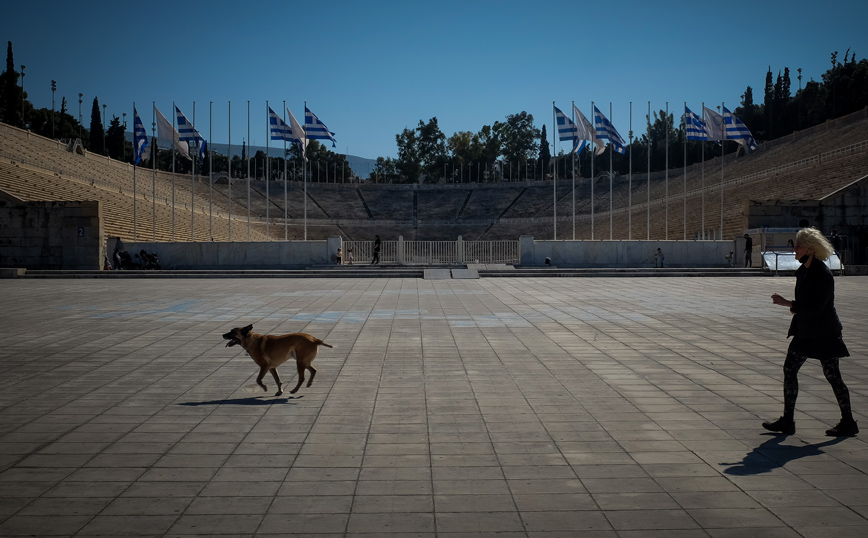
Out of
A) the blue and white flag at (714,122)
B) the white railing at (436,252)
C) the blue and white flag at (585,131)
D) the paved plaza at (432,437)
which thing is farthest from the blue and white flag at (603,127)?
the paved plaza at (432,437)

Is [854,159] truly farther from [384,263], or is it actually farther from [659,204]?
[384,263]

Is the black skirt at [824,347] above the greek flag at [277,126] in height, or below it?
below

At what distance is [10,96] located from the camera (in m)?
68.2

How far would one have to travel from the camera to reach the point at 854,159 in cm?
4044

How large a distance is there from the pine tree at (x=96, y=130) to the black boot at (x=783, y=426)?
280ft

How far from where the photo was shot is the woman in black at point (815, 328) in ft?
16.2

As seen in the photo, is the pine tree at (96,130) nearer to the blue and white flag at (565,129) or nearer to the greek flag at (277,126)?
the greek flag at (277,126)

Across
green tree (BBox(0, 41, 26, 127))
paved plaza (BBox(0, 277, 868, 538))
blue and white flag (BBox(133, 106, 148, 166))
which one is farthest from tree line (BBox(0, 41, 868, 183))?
paved plaza (BBox(0, 277, 868, 538))

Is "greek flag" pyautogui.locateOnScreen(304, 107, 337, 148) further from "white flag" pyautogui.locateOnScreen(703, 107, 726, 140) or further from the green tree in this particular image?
the green tree

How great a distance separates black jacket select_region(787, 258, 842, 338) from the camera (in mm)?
4902

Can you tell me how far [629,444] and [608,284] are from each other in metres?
18.5

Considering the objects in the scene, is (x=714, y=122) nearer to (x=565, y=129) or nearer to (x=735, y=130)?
(x=735, y=130)

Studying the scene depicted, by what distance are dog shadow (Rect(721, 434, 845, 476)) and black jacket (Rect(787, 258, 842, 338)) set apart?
827mm

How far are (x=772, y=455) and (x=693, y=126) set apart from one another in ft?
106
